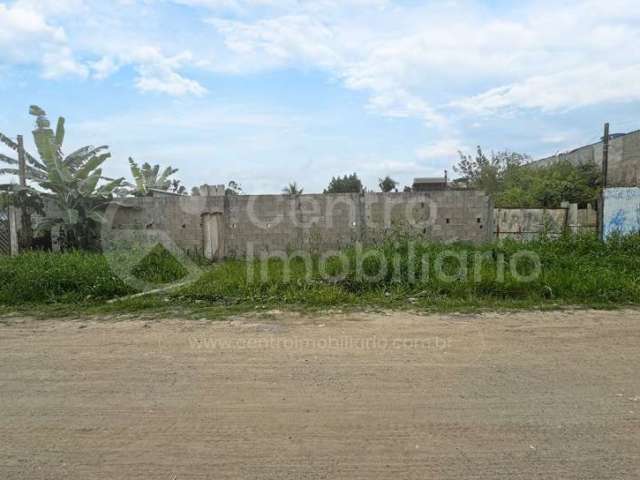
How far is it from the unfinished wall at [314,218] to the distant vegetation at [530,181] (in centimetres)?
558

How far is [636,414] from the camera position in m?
2.87

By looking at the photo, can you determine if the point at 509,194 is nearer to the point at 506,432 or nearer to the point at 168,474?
the point at 506,432

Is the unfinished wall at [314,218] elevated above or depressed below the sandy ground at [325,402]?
above

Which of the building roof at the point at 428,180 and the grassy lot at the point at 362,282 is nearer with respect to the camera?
the grassy lot at the point at 362,282

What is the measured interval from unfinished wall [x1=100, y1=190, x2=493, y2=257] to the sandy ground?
525 cm

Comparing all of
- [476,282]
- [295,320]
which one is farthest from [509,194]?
[295,320]

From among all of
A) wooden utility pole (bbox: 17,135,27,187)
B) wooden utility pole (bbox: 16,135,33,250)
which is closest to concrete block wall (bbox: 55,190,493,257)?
wooden utility pole (bbox: 16,135,33,250)

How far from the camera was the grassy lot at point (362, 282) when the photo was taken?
6141 millimetres

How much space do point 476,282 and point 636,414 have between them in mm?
3747

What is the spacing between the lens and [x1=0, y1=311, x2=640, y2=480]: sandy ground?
238 cm

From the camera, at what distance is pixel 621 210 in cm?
1002

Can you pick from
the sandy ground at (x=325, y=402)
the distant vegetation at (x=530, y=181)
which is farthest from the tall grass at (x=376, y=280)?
the distant vegetation at (x=530, y=181)

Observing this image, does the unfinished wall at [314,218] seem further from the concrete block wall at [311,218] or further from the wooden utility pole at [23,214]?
the wooden utility pole at [23,214]

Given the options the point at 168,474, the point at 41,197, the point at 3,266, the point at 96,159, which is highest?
the point at 96,159
